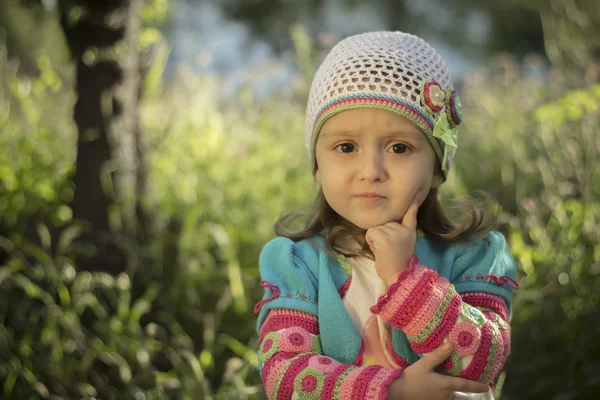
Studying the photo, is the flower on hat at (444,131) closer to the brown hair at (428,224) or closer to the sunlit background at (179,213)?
the brown hair at (428,224)

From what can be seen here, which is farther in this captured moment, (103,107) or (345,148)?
(103,107)

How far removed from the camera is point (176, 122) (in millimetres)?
4906

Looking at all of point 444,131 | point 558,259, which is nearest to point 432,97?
point 444,131

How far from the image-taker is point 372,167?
1850mm

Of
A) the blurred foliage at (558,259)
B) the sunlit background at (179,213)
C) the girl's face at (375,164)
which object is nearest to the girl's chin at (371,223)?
the girl's face at (375,164)

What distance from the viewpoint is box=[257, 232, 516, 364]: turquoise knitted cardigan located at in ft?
6.25

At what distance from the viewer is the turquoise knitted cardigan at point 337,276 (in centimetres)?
190

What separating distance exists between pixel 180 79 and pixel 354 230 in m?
3.68

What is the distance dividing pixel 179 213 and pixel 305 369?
100 inches

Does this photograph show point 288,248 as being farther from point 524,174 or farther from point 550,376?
point 524,174

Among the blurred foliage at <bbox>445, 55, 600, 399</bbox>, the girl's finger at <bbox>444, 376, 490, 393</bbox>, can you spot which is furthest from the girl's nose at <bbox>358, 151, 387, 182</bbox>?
the blurred foliage at <bbox>445, 55, 600, 399</bbox>

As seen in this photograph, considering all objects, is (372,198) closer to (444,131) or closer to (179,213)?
(444,131)

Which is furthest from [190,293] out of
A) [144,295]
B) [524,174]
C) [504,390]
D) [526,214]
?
[524,174]

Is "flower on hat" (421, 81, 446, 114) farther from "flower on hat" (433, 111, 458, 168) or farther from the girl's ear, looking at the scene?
the girl's ear
